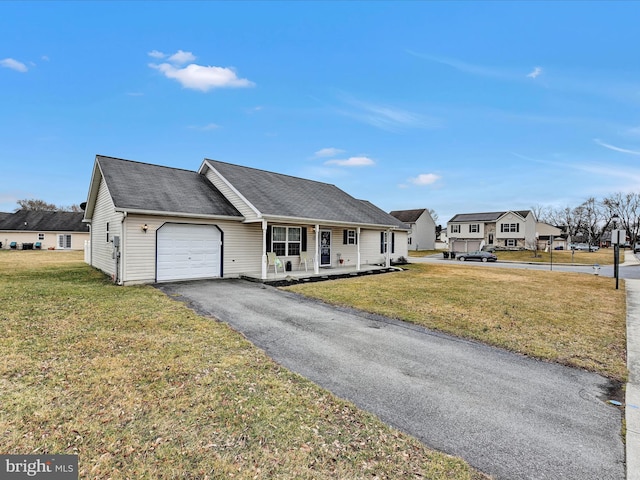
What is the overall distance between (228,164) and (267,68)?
6101mm

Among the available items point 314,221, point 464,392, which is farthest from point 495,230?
point 464,392

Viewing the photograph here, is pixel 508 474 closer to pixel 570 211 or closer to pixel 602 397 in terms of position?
pixel 602 397

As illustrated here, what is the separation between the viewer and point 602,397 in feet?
12.3

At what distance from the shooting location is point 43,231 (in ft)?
108

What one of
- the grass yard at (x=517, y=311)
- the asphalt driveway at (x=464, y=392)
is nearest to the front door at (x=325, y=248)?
the grass yard at (x=517, y=311)

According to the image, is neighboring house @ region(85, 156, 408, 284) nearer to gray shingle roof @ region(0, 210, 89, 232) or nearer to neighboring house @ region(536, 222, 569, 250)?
gray shingle roof @ region(0, 210, 89, 232)

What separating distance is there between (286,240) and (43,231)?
33.8 meters

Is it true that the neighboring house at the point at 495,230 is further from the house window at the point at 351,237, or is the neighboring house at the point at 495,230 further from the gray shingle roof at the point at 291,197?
the gray shingle roof at the point at 291,197

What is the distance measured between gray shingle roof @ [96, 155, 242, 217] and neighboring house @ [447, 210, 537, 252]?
1410 inches

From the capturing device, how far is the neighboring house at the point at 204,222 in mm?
11094

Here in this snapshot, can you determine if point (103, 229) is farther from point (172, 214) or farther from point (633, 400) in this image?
point (633, 400)

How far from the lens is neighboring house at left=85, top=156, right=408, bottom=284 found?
11094 millimetres

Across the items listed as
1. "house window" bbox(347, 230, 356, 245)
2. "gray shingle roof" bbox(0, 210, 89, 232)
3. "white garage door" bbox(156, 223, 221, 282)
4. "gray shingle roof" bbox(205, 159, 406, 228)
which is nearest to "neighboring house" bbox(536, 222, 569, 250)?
"gray shingle roof" bbox(205, 159, 406, 228)

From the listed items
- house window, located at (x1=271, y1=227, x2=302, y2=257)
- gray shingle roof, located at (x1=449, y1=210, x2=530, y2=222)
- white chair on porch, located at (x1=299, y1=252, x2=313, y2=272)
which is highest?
gray shingle roof, located at (x1=449, y1=210, x2=530, y2=222)
